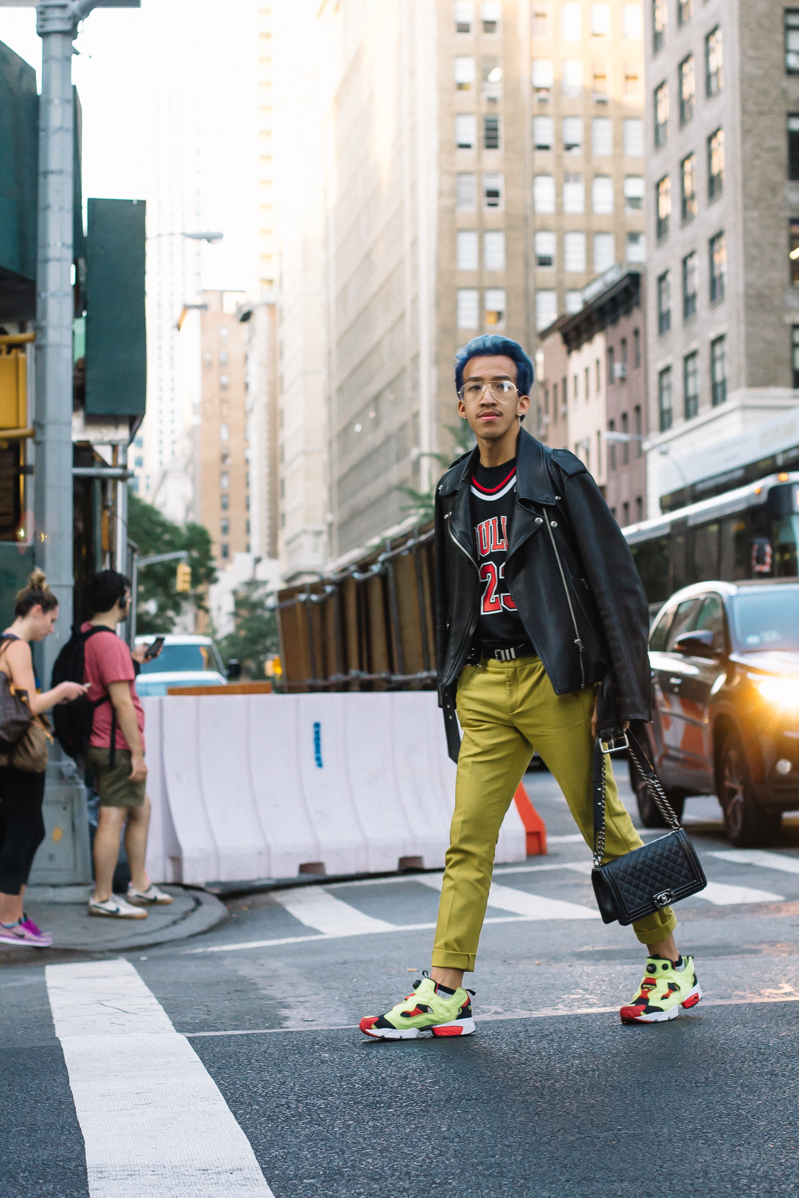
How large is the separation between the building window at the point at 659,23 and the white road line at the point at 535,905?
169ft

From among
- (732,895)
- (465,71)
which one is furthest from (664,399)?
(732,895)

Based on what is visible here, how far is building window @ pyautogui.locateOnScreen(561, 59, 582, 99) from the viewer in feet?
310

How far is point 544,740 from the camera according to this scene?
16.2 feet

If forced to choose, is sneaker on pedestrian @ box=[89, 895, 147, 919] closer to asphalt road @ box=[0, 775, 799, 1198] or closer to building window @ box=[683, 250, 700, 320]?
asphalt road @ box=[0, 775, 799, 1198]

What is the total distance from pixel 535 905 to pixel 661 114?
51.9 metres

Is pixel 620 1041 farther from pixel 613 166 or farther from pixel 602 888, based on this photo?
pixel 613 166

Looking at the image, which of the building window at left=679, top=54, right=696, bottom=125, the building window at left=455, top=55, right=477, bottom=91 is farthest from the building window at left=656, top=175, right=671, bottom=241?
the building window at left=455, top=55, right=477, bottom=91

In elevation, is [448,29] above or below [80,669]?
above

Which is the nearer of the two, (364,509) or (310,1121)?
(310,1121)

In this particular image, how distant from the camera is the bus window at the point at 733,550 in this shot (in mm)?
23719

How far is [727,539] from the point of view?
2441cm

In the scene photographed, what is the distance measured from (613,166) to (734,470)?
70615 millimetres

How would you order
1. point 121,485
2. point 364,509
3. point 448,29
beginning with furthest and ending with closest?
point 364,509, point 448,29, point 121,485

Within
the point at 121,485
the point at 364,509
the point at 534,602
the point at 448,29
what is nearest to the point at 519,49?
the point at 448,29
